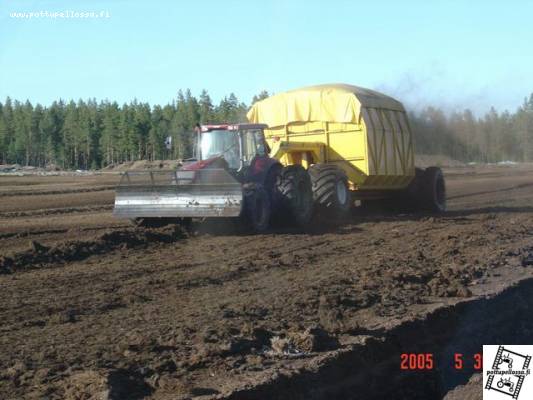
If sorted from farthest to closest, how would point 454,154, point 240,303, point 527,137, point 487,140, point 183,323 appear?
point 527,137 → point 487,140 → point 454,154 → point 240,303 → point 183,323

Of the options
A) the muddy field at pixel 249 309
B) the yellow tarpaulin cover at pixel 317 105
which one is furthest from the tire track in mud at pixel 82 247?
the yellow tarpaulin cover at pixel 317 105

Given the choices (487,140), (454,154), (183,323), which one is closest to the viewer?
(183,323)

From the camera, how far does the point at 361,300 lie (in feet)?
31.1

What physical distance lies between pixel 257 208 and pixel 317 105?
15.5 ft

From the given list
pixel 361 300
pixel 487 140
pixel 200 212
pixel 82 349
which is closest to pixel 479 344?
pixel 361 300

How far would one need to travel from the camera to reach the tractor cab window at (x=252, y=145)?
629 inches

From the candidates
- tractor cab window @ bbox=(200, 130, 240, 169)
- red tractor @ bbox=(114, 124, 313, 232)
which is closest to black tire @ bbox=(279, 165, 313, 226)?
red tractor @ bbox=(114, 124, 313, 232)

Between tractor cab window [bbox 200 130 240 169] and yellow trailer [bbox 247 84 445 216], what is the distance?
1.58 metres

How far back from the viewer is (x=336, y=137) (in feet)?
61.9

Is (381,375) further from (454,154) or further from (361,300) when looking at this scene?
(454,154)

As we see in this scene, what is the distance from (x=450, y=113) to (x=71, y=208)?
38.1ft

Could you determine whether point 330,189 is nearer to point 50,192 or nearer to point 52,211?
point 52,211

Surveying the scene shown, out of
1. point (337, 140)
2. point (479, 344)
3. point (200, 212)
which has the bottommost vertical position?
point (479, 344)

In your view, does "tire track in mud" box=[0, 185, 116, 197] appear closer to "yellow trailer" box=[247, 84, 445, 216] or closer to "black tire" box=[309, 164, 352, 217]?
"yellow trailer" box=[247, 84, 445, 216]
